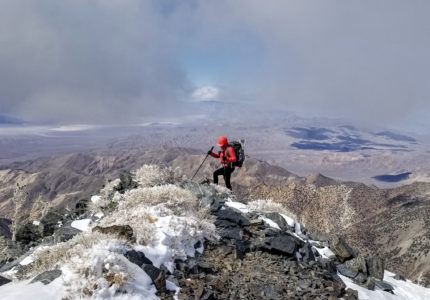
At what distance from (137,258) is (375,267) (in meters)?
10.0

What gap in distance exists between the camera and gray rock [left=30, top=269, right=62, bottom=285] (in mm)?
7448

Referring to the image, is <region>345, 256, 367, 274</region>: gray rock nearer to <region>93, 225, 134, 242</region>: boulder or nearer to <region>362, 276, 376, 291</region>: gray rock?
<region>362, 276, 376, 291</region>: gray rock

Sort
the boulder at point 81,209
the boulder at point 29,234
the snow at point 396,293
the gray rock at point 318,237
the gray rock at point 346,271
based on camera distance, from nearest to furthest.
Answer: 1. the snow at point 396,293
2. the gray rock at point 346,271
3. the gray rock at point 318,237
4. the boulder at point 81,209
5. the boulder at point 29,234

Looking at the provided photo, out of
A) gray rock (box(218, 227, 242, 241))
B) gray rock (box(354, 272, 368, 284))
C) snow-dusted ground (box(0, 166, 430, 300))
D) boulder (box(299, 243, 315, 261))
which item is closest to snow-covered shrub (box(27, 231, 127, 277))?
snow-dusted ground (box(0, 166, 430, 300))

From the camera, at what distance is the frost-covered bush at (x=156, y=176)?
54.1 feet

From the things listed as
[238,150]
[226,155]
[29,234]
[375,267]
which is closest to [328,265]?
[375,267]

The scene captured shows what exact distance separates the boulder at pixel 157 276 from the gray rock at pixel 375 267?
9.30 meters

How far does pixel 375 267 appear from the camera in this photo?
14125 mm

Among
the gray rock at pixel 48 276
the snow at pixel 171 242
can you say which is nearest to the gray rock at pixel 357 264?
the snow at pixel 171 242

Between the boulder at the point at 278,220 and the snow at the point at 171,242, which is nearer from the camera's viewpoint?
the snow at the point at 171,242

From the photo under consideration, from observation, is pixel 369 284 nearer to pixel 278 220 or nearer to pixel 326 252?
pixel 326 252

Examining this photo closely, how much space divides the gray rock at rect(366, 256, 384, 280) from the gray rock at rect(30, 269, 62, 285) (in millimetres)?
11401

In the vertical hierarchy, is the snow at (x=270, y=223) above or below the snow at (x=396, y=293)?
above

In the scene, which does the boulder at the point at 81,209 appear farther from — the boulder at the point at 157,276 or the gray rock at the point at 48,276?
the boulder at the point at 157,276
